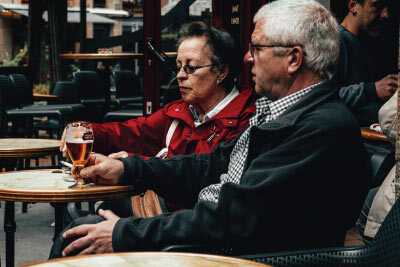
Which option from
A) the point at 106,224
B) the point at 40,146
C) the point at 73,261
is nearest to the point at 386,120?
the point at 106,224

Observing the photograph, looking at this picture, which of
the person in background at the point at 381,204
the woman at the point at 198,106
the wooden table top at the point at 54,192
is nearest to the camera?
the person in background at the point at 381,204

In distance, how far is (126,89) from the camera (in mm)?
8930

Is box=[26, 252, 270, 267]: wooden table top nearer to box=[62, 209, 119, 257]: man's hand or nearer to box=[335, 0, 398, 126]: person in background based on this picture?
box=[62, 209, 119, 257]: man's hand

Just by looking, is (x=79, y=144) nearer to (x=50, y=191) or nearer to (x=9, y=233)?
(x=50, y=191)

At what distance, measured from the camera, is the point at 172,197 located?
2.36 metres

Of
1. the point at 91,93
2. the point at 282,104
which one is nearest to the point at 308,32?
the point at 282,104

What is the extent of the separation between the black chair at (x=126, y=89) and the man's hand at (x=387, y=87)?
5.91 metres

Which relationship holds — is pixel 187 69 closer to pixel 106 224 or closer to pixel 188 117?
pixel 188 117

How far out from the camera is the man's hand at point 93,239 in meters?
1.70

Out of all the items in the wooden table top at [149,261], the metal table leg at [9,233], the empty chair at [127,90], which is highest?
the wooden table top at [149,261]

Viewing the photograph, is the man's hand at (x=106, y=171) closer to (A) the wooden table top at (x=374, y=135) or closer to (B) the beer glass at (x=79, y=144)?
(B) the beer glass at (x=79, y=144)

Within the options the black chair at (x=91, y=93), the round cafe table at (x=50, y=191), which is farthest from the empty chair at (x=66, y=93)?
the round cafe table at (x=50, y=191)

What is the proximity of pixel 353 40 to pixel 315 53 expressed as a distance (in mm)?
1691

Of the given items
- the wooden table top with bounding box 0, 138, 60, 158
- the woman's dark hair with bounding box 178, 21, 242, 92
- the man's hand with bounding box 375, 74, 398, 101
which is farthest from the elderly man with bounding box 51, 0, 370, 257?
the wooden table top with bounding box 0, 138, 60, 158
